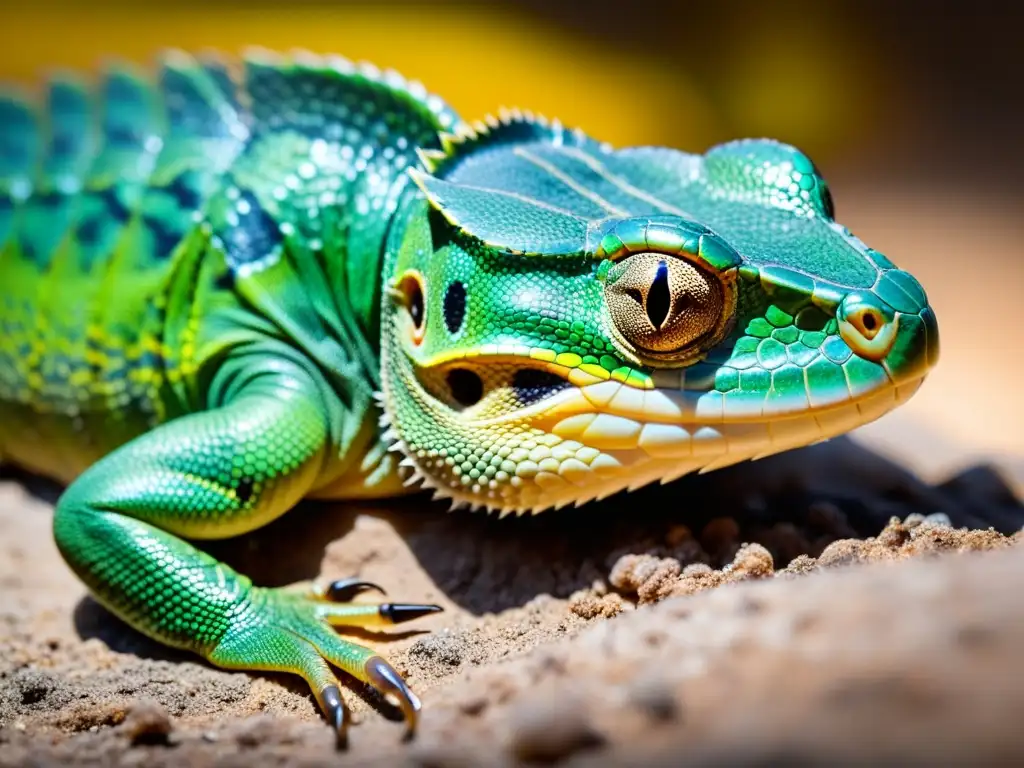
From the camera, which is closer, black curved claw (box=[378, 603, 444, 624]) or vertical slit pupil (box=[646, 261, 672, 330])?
vertical slit pupil (box=[646, 261, 672, 330])

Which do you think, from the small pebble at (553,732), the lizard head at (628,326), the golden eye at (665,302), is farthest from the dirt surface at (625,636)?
the golden eye at (665,302)

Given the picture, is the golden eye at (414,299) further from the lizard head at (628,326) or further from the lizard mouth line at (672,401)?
the lizard mouth line at (672,401)

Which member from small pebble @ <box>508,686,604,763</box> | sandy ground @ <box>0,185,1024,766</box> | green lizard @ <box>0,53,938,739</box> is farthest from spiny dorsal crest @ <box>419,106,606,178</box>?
small pebble @ <box>508,686,604,763</box>

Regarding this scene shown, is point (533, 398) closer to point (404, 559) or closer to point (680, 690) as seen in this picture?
point (404, 559)

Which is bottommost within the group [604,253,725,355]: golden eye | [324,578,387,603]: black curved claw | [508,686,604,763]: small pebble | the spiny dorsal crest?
[324,578,387,603]: black curved claw

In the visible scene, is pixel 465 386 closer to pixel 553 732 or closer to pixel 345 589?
pixel 345 589

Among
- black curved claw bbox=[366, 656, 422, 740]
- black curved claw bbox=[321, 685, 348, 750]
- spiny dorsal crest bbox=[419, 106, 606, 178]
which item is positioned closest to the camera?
black curved claw bbox=[321, 685, 348, 750]

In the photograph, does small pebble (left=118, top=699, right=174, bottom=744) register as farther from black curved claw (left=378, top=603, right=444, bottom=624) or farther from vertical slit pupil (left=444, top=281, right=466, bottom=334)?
vertical slit pupil (left=444, top=281, right=466, bottom=334)
